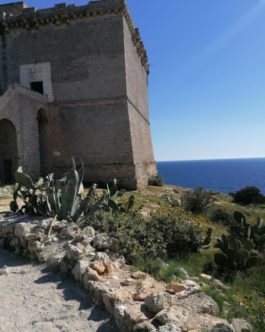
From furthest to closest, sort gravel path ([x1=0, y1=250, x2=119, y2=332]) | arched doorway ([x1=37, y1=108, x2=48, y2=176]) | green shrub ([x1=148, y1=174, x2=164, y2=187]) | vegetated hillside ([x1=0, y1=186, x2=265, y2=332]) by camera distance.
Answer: green shrub ([x1=148, y1=174, x2=164, y2=187]) → arched doorway ([x1=37, y1=108, x2=48, y2=176]) → vegetated hillside ([x1=0, y1=186, x2=265, y2=332]) → gravel path ([x1=0, y1=250, x2=119, y2=332])

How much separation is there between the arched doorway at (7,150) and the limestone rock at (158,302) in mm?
16273

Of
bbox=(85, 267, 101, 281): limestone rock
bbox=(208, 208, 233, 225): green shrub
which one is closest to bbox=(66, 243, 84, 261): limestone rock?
bbox=(85, 267, 101, 281): limestone rock

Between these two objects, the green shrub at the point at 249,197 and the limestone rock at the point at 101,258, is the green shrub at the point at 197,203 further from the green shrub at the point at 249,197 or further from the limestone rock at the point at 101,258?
the limestone rock at the point at 101,258

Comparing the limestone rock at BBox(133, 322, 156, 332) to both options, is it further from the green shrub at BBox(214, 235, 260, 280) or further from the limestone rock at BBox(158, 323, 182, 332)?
the green shrub at BBox(214, 235, 260, 280)

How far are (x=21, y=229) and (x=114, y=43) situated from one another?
15.0 metres

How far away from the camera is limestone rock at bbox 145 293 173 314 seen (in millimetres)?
3646

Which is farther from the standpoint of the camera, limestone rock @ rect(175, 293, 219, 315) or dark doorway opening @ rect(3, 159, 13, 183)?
dark doorway opening @ rect(3, 159, 13, 183)

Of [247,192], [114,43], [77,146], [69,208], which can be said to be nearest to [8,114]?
[77,146]

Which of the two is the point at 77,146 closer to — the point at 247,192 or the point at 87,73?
the point at 87,73

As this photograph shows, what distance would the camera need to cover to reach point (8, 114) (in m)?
17.1

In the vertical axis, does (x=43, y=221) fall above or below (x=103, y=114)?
below

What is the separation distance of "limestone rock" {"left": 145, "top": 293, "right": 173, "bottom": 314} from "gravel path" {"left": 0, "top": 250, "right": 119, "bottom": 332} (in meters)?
0.43

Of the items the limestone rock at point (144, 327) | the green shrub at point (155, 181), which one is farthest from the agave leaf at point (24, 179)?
the green shrub at point (155, 181)

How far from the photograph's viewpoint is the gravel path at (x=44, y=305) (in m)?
3.89
